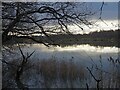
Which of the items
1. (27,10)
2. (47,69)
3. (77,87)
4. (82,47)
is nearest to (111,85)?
(77,87)

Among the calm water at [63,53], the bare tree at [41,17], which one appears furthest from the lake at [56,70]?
the bare tree at [41,17]

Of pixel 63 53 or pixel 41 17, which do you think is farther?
pixel 63 53

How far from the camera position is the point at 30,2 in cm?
550

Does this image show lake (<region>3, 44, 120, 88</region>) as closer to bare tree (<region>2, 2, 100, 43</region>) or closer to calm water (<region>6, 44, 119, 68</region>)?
calm water (<region>6, 44, 119, 68</region>)

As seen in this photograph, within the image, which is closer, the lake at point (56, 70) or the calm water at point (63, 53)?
the lake at point (56, 70)

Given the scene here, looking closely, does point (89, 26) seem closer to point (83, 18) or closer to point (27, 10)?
point (83, 18)

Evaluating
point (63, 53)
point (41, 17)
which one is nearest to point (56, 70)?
point (41, 17)

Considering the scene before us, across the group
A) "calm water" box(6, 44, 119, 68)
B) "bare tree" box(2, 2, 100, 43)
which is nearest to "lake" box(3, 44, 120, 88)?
"calm water" box(6, 44, 119, 68)

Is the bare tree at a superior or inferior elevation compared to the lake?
superior

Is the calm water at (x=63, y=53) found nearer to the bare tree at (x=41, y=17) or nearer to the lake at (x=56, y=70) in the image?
the lake at (x=56, y=70)

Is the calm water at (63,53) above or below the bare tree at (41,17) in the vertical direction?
below

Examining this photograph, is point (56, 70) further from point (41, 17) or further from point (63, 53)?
point (63, 53)

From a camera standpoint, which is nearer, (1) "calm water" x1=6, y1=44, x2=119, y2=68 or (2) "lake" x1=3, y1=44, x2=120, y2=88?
(2) "lake" x1=3, y1=44, x2=120, y2=88

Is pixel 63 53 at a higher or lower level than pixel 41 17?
lower
